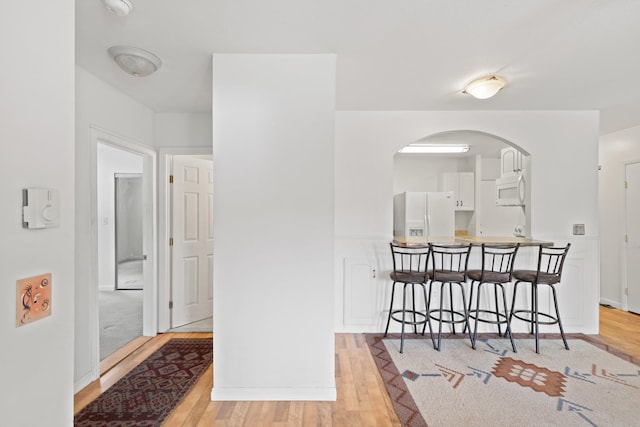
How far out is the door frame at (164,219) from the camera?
3347mm

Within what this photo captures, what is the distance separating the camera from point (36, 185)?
89cm

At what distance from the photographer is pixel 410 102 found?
122 inches

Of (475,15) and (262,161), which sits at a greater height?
(475,15)

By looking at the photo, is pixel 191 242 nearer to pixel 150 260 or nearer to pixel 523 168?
pixel 150 260

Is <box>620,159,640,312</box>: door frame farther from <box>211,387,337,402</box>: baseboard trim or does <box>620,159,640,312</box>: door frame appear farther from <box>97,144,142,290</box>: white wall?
<box>97,144,142,290</box>: white wall

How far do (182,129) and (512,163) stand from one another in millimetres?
3873

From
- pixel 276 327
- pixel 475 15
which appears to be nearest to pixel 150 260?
pixel 276 327

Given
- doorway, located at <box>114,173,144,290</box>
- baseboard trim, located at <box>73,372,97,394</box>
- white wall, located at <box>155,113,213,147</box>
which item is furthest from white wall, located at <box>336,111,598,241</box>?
doorway, located at <box>114,173,144,290</box>

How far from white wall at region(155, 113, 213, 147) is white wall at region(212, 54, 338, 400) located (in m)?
1.37

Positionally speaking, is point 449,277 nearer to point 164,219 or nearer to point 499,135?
point 499,135

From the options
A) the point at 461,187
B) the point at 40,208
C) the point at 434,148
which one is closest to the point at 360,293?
the point at 434,148

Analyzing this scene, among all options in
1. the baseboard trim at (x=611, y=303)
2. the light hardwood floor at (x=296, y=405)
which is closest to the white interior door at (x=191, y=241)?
the light hardwood floor at (x=296, y=405)

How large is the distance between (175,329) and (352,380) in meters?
2.13

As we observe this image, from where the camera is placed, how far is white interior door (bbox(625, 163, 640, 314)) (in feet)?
12.9
